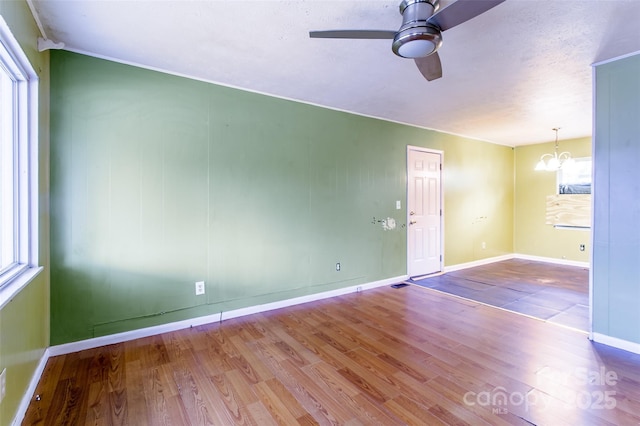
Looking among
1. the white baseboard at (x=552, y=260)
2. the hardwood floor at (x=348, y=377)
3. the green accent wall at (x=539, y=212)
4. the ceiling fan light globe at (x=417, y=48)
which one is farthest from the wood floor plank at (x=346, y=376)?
the green accent wall at (x=539, y=212)

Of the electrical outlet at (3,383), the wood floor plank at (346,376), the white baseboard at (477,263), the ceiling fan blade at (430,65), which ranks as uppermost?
the ceiling fan blade at (430,65)

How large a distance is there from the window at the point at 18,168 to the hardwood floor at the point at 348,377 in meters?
0.85

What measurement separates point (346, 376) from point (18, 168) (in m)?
2.52

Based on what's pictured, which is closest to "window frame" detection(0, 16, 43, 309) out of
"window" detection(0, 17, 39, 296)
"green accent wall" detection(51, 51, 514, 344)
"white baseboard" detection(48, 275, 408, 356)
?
"window" detection(0, 17, 39, 296)

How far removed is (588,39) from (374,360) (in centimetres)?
284

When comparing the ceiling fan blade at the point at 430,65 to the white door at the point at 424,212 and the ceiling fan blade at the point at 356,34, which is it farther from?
the white door at the point at 424,212

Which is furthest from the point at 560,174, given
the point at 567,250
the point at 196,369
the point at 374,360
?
the point at 196,369

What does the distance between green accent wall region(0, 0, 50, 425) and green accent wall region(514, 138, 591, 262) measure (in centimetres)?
743

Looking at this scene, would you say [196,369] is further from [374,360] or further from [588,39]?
[588,39]

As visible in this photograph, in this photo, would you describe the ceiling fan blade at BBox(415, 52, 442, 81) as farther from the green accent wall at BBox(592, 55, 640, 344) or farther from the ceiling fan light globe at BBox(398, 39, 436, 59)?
the green accent wall at BBox(592, 55, 640, 344)

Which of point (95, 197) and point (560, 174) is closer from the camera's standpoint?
point (95, 197)

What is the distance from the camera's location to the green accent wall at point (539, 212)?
5.52 metres

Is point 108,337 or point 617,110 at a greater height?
point 617,110

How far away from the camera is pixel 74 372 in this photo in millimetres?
2086
